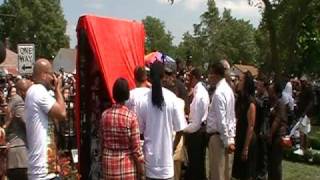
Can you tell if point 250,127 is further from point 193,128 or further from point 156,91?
point 156,91

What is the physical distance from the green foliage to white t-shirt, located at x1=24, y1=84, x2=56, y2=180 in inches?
3410

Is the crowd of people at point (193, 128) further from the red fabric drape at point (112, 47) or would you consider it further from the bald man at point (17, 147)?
the bald man at point (17, 147)

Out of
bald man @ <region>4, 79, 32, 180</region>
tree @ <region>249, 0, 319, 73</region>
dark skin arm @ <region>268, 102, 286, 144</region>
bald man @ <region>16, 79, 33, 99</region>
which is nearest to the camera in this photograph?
bald man @ <region>4, 79, 32, 180</region>

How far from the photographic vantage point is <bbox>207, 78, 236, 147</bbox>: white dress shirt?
807 centimetres

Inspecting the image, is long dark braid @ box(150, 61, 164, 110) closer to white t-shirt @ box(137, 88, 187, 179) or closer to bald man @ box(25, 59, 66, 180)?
white t-shirt @ box(137, 88, 187, 179)

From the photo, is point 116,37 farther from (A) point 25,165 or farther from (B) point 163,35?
(B) point 163,35

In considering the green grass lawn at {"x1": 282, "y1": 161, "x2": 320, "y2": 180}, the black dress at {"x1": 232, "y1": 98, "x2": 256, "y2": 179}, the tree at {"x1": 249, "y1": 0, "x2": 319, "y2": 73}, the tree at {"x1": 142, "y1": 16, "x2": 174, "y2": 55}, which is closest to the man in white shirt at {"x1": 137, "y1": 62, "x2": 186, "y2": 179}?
the black dress at {"x1": 232, "y1": 98, "x2": 256, "y2": 179}

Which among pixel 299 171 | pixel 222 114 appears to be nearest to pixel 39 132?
pixel 222 114

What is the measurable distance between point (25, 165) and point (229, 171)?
3.02 meters

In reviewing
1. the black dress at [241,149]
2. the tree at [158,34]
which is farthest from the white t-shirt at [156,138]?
the tree at [158,34]

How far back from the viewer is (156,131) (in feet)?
21.7

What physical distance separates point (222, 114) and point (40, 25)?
288 feet

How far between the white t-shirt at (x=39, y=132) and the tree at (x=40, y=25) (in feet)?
279

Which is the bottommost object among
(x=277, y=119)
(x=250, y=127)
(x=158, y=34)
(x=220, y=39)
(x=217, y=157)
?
(x=217, y=157)
